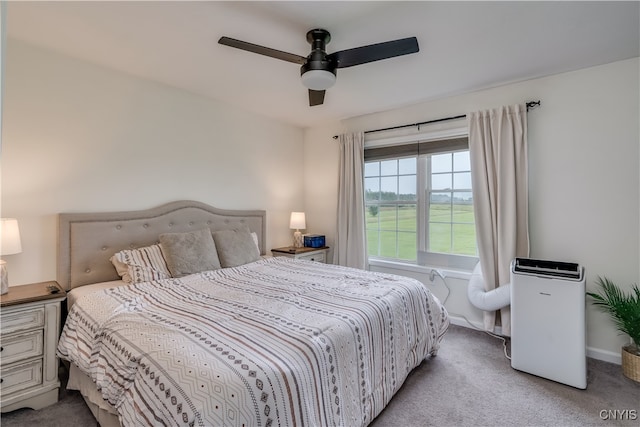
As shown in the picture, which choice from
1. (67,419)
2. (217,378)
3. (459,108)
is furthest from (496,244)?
(67,419)

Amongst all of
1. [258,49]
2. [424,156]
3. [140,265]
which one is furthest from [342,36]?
[140,265]

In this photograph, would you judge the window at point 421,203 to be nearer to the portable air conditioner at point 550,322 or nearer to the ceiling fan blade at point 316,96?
the portable air conditioner at point 550,322

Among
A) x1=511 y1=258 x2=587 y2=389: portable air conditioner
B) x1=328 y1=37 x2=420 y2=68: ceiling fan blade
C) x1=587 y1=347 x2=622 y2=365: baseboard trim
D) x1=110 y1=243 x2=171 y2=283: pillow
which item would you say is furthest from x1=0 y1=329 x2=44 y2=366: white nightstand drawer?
x1=587 y1=347 x2=622 y2=365: baseboard trim

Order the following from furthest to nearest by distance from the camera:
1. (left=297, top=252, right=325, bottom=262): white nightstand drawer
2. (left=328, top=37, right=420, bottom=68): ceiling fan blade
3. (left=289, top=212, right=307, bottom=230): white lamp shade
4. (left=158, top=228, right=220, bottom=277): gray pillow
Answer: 1. (left=289, top=212, right=307, bottom=230): white lamp shade
2. (left=297, top=252, right=325, bottom=262): white nightstand drawer
3. (left=158, top=228, right=220, bottom=277): gray pillow
4. (left=328, top=37, right=420, bottom=68): ceiling fan blade

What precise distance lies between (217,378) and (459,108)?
3.32 metres

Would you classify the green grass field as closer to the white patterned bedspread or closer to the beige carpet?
the white patterned bedspread

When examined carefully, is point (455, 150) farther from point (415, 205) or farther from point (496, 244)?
point (496, 244)

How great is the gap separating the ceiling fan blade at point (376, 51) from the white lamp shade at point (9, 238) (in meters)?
2.37

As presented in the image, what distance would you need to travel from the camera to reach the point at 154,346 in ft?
4.52

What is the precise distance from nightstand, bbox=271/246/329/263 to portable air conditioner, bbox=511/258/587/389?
222cm

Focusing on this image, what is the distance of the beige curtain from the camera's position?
288 cm

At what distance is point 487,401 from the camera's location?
207cm

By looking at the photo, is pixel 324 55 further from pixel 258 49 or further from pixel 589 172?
pixel 589 172

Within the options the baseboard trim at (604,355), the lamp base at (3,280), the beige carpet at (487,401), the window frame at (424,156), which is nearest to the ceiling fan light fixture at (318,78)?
the window frame at (424,156)
